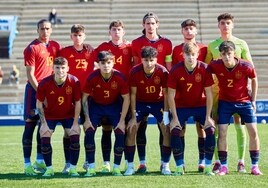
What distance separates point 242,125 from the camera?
950cm

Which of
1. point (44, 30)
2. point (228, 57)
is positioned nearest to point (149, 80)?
A: point (228, 57)

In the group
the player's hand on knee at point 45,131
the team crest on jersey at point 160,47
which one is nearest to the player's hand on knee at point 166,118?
the team crest on jersey at point 160,47

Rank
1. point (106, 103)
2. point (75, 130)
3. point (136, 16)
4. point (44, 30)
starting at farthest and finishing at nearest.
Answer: point (136, 16)
point (44, 30)
point (106, 103)
point (75, 130)

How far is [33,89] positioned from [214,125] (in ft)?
8.11

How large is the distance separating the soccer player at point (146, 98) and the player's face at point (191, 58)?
38 centimetres

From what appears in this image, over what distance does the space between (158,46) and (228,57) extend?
3.59 feet

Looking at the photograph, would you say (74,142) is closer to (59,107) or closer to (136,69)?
(59,107)

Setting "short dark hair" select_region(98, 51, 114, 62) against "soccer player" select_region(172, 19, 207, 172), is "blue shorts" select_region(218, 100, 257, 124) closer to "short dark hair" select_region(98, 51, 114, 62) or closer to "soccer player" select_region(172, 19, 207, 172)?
"soccer player" select_region(172, 19, 207, 172)

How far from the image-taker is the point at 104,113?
9.15 meters

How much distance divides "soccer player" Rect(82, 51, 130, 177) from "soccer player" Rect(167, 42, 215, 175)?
63 centimetres

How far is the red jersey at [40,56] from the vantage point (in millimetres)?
9422

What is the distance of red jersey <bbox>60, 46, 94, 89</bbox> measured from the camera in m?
9.49

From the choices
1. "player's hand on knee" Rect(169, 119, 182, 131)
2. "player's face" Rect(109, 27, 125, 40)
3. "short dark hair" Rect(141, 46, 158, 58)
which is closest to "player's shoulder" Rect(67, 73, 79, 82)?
"player's face" Rect(109, 27, 125, 40)

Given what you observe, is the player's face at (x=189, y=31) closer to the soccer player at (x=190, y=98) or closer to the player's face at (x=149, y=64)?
the soccer player at (x=190, y=98)
